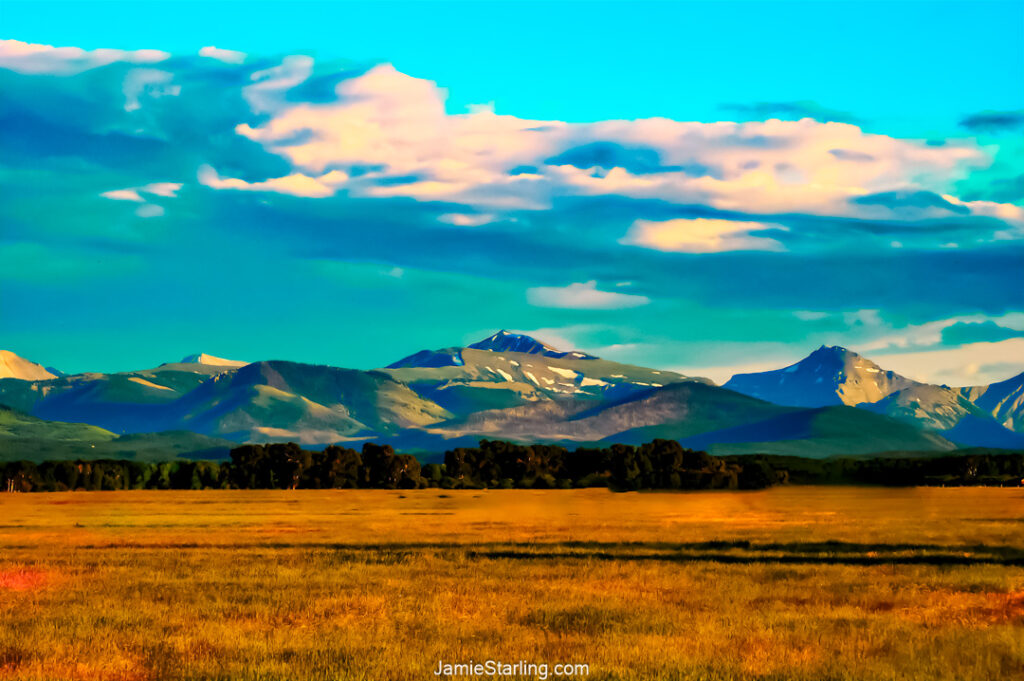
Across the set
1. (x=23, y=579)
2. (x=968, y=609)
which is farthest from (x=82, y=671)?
(x=968, y=609)

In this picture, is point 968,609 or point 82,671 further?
point 968,609

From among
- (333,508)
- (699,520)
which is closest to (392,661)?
(699,520)

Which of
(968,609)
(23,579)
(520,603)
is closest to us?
(968,609)

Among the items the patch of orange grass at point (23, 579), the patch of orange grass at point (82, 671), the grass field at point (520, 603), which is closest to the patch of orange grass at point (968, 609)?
the grass field at point (520, 603)

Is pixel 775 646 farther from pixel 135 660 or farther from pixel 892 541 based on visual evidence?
pixel 892 541

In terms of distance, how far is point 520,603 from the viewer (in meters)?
38.5

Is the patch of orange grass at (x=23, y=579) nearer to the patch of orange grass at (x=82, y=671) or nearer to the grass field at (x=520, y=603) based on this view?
the grass field at (x=520, y=603)

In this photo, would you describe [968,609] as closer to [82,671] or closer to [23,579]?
[82,671]

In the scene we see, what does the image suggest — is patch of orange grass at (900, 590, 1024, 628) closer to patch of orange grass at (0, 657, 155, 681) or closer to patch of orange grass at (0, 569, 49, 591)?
patch of orange grass at (0, 657, 155, 681)

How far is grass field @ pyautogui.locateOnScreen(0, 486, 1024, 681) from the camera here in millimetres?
27938

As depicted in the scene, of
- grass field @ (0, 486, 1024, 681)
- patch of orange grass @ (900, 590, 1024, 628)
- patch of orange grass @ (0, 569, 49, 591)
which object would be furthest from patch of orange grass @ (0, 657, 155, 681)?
patch of orange grass @ (900, 590, 1024, 628)

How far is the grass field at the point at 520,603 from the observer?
27938mm

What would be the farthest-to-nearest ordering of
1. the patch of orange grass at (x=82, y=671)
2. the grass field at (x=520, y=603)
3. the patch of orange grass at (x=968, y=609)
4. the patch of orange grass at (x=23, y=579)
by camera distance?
the patch of orange grass at (x=23, y=579), the patch of orange grass at (x=968, y=609), the grass field at (x=520, y=603), the patch of orange grass at (x=82, y=671)

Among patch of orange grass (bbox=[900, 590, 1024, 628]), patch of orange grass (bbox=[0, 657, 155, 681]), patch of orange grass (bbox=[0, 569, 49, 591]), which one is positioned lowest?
patch of orange grass (bbox=[0, 569, 49, 591])
